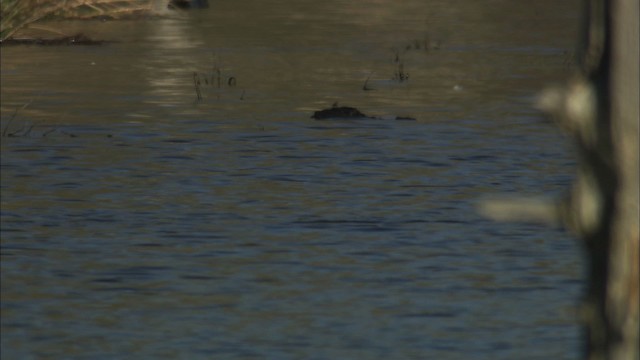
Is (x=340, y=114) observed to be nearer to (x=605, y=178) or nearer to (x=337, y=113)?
(x=337, y=113)

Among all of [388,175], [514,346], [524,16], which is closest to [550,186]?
[388,175]

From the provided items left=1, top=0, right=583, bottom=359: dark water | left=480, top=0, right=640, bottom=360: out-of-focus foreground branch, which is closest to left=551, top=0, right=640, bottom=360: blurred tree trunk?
left=480, top=0, right=640, bottom=360: out-of-focus foreground branch

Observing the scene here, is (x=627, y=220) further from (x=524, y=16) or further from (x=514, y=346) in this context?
(x=524, y=16)

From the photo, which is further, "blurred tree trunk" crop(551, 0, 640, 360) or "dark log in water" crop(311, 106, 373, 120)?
"dark log in water" crop(311, 106, 373, 120)

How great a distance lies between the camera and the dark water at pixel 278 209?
10.2 m

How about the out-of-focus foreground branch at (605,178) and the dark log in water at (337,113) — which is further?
the dark log in water at (337,113)

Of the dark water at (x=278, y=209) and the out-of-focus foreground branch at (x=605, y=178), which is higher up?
the out-of-focus foreground branch at (x=605, y=178)

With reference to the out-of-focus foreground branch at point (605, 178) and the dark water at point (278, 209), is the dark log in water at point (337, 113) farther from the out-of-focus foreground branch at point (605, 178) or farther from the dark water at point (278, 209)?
the out-of-focus foreground branch at point (605, 178)

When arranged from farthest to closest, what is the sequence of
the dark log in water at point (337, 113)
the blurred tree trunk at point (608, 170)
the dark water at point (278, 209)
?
1. the dark log in water at point (337, 113)
2. the dark water at point (278, 209)
3. the blurred tree trunk at point (608, 170)

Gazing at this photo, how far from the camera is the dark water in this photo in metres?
10.2

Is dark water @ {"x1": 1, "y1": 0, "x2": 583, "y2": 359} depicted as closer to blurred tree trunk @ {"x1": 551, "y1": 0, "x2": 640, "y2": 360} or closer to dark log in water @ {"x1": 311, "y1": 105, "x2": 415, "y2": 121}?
dark log in water @ {"x1": 311, "y1": 105, "x2": 415, "y2": 121}

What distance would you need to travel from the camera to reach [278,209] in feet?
47.6

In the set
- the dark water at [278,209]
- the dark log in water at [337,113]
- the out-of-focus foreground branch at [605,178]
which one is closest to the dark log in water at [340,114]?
the dark log in water at [337,113]

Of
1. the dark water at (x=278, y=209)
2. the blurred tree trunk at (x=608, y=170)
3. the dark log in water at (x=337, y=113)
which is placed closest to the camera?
the blurred tree trunk at (x=608, y=170)
